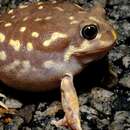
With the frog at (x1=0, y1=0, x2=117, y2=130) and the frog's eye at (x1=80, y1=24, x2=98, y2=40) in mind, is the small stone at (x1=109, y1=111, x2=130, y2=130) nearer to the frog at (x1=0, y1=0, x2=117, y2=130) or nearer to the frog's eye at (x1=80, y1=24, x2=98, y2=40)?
the frog at (x1=0, y1=0, x2=117, y2=130)

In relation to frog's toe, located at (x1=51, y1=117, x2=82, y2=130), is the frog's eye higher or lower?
higher

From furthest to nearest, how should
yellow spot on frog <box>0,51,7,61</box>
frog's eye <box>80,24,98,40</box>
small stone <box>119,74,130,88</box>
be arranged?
small stone <box>119,74,130,88</box> → yellow spot on frog <box>0,51,7,61</box> → frog's eye <box>80,24,98,40</box>

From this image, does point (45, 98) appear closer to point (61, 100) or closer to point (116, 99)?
point (61, 100)

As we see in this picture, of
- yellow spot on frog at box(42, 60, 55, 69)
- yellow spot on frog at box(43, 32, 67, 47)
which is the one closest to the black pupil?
yellow spot on frog at box(43, 32, 67, 47)

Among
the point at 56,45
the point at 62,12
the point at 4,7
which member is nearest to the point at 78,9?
the point at 62,12

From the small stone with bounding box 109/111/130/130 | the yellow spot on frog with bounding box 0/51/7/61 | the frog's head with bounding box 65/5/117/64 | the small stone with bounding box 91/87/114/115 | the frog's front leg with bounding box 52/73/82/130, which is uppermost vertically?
the frog's head with bounding box 65/5/117/64

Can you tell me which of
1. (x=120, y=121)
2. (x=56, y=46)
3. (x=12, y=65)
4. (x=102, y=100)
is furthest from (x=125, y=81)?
(x=12, y=65)

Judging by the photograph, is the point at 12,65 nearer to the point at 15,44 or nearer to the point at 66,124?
the point at 15,44
